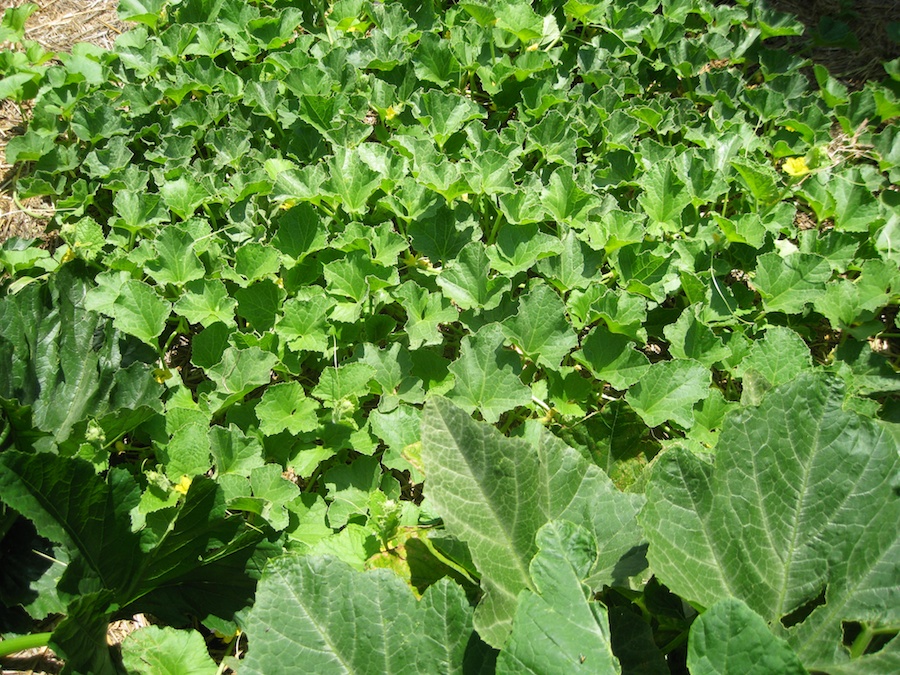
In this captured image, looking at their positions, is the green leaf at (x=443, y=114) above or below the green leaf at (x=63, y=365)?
above

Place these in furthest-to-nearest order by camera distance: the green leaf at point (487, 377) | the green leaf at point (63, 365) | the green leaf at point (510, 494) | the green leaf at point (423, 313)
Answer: the green leaf at point (423, 313)
the green leaf at point (487, 377)
the green leaf at point (63, 365)
the green leaf at point (510, 494)

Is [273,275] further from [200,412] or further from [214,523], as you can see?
[214,523]

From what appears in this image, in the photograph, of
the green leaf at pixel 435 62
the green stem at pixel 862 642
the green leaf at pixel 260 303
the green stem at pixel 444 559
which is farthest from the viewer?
the green leaf at pixel 435 62

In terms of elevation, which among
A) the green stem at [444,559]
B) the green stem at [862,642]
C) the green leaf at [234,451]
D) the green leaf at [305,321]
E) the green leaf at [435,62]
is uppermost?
the green leaf at [435,62]

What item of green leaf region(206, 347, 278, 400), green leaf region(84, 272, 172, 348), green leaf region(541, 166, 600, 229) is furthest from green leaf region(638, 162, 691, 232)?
green leaf region(84, 272, 172, 348)

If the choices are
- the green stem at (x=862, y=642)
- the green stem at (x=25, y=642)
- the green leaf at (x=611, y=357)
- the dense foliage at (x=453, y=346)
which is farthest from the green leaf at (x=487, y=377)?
the green stem at (x=25, y=642)

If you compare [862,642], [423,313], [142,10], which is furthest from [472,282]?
[142,10]

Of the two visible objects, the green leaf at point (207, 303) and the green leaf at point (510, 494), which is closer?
the green leaf at point (510, 494)

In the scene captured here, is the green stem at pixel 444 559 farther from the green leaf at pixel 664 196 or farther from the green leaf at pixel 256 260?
the green leaf at pixel 664 196
